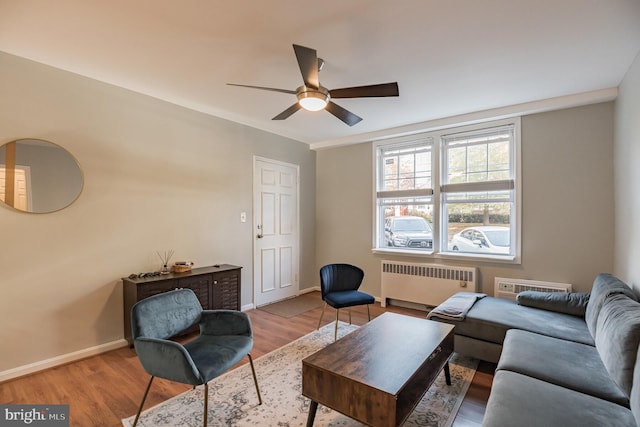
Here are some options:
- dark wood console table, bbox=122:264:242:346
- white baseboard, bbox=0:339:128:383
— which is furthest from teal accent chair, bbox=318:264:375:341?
white baseboard, bbox=0:339:128:383

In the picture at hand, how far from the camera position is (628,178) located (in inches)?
102

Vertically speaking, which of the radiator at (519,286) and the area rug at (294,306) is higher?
the radiator at (519,286)

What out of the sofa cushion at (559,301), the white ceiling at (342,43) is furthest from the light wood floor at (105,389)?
the white ceiling at (342,43)

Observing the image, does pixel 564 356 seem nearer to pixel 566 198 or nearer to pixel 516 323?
pixel 516 323

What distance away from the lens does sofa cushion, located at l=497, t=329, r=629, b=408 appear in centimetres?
161

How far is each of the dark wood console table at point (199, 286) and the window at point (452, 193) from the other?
228 cm

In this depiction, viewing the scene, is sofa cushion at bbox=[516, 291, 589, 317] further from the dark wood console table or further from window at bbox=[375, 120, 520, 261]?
the dark wood console table

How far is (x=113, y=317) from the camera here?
297cm

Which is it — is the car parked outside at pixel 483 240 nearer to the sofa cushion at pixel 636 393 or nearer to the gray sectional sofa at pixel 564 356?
the gray sectional sofa at pixel 564 356

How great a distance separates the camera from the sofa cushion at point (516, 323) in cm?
234

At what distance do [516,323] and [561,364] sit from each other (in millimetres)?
703

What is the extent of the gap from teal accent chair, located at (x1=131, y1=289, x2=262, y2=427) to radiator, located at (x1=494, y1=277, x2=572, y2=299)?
9.99ft

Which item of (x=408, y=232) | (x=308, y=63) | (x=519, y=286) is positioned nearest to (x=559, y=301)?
(x=519, y=286)

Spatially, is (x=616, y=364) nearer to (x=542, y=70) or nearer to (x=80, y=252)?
(x=542, y=70)
